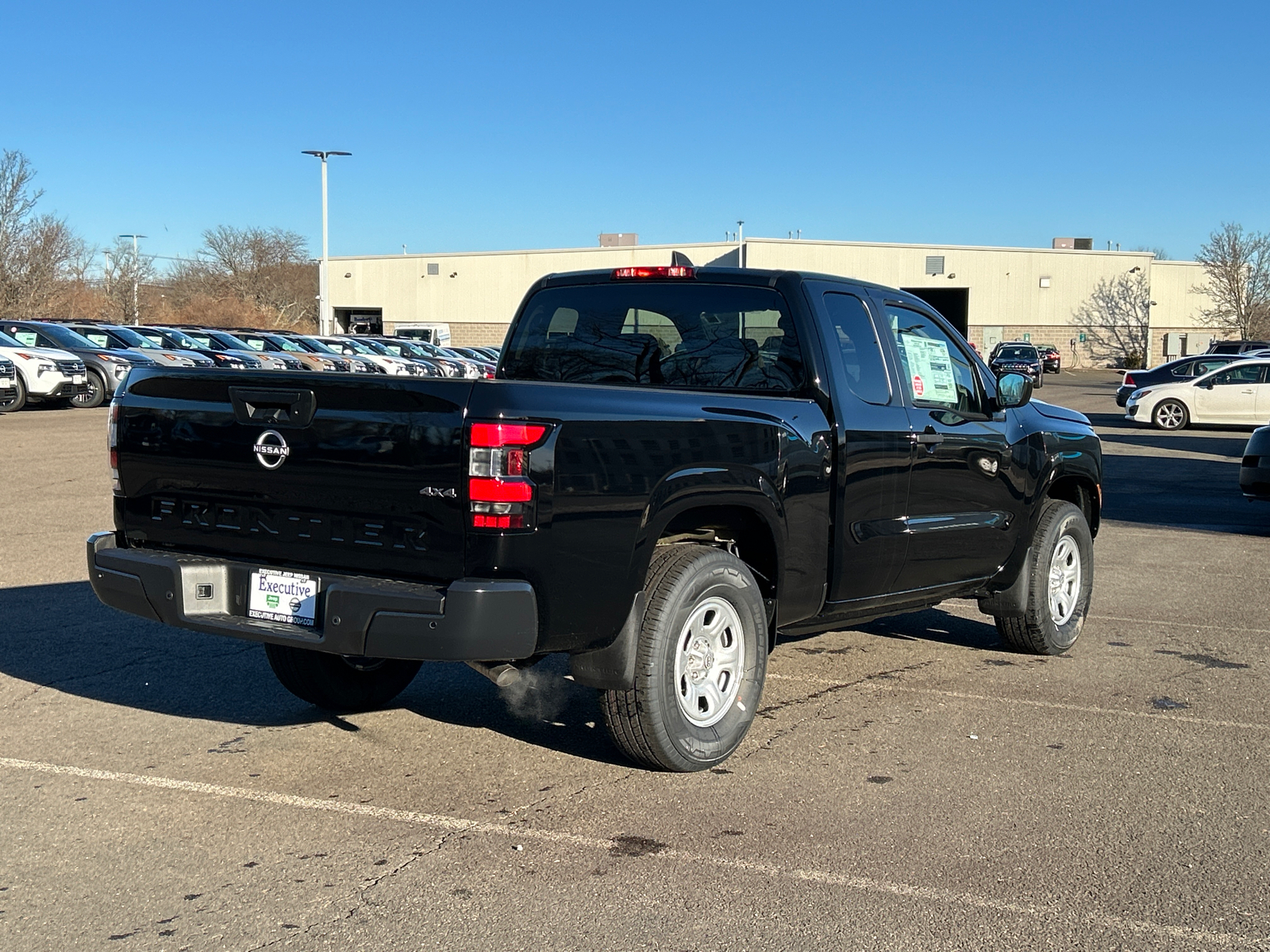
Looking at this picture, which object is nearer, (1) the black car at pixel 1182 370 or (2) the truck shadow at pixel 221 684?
(2) the truck shadow at pixel 221 684

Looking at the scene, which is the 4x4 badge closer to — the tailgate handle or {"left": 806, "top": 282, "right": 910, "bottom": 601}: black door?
the tailgate handle

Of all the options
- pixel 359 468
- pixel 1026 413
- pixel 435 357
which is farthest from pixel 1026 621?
pixel 435 357

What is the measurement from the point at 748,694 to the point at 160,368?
2.64m

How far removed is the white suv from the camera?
990 inches

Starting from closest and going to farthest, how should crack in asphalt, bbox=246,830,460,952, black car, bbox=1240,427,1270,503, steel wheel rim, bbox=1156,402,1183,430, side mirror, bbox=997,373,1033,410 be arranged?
crack in asphalt, bbox=246,830,460,952
side mirror, bbox=997,373,1033,410
black car, bbox=1240,427,1270,503
steel wheel rim, bbox=1156,402,1183,430

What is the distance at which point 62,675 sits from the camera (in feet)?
21.0

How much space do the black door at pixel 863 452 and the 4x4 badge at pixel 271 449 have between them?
2.30 meters

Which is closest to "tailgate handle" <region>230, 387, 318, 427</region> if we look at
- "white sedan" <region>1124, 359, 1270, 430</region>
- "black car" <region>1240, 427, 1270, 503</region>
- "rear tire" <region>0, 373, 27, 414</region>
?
"black car" <region>1240, 427, 1270, 503</region>

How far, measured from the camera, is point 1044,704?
6.21m

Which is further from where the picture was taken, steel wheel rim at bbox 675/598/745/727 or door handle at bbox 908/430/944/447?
door handle at bbox 908/430/944/447

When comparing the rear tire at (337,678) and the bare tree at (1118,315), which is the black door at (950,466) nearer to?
the rear tire at (337,678)

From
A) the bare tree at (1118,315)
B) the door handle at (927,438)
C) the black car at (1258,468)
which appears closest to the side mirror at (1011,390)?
the door handle at (927,438)

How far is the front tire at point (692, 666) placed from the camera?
4.80 m

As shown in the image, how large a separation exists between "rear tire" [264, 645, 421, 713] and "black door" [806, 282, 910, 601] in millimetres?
2045
